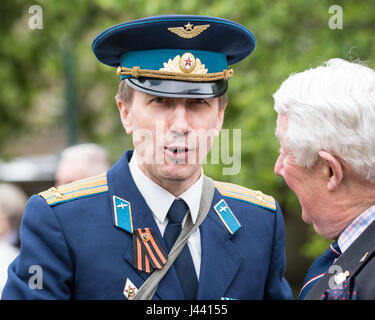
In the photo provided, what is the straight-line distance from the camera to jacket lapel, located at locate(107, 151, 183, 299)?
226cm

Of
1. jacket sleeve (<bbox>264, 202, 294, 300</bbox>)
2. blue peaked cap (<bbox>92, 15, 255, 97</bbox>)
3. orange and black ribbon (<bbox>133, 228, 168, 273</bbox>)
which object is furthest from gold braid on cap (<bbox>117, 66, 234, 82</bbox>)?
jacket sleeve (<bbox>264, 202, 294, 300</bbox>)

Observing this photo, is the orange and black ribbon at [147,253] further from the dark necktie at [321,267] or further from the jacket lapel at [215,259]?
the dark necktie at [321,267]

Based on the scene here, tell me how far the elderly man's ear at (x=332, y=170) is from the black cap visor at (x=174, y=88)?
53 centimetres

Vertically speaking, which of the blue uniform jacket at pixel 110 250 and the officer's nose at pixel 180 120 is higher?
the officer's nose at pixel 180 120

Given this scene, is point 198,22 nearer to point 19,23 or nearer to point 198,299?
point 198,299

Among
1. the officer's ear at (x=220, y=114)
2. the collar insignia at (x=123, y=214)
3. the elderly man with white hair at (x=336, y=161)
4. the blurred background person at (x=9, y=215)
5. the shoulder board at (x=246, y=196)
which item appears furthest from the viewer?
the blurred background person at (x=9, y=215)

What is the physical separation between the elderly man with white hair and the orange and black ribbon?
0.60 m

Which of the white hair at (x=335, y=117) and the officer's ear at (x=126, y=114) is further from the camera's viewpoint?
the officer's ear at (x=126, y=114)

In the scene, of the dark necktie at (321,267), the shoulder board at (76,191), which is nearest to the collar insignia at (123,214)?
the shoulder board at (76,191)

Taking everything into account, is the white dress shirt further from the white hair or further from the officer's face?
the white hair

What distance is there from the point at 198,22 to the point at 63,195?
916mm

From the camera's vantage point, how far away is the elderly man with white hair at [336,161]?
6.95ft

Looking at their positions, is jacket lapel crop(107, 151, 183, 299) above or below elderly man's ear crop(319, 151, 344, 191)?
below
